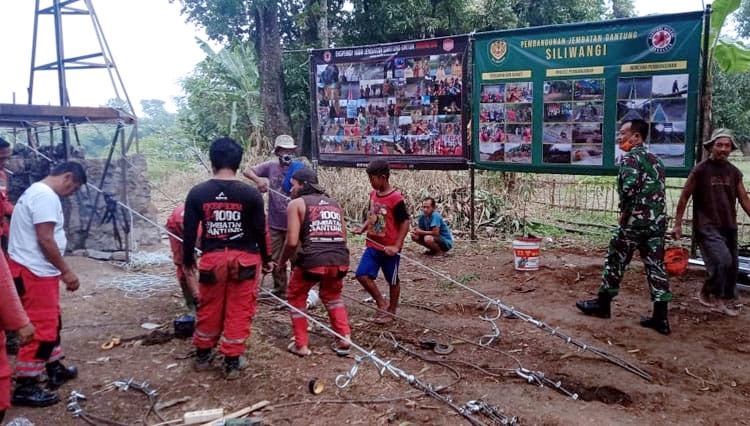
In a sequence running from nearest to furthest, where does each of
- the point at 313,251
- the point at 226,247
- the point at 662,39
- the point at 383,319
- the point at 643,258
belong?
the point at 226,247
the point at 313,251
the point at 643,258
the point at 383,319
the point at 662,39

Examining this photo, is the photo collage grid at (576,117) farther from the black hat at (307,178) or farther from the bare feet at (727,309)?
the black hat at (307,178)

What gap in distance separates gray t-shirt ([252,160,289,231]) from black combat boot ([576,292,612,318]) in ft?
10.7

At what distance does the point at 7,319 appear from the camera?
8.86 ft

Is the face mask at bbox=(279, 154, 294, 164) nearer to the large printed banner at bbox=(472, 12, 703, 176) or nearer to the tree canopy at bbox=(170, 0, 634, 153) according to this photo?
the large printed banner at bbox=(472, 12, 703, 176)

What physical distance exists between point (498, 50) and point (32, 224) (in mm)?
6087

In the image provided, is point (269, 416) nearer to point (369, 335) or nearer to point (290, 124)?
point (369, 335)

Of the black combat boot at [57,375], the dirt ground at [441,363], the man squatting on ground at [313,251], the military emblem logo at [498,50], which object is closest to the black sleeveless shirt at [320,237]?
the man squatting on ground at [313,251]

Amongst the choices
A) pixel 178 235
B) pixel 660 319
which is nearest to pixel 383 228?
pixel 178 235

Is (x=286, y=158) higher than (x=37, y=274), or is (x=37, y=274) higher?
(x=286, y=158)

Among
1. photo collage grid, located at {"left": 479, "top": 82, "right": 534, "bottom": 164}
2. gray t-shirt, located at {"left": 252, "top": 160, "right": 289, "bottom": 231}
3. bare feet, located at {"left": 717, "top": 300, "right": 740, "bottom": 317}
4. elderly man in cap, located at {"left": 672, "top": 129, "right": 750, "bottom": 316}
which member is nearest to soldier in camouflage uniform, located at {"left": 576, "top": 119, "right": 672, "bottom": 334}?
elderly man in cap, located at {"left": 672, "top": 129, "right": 750, "bottom": 316}

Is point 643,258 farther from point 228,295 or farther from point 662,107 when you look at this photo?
point 228,295

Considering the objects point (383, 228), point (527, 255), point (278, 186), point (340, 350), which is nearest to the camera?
point (340, 350)

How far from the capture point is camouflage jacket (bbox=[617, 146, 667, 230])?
204 inches

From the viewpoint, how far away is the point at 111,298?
633 cm
